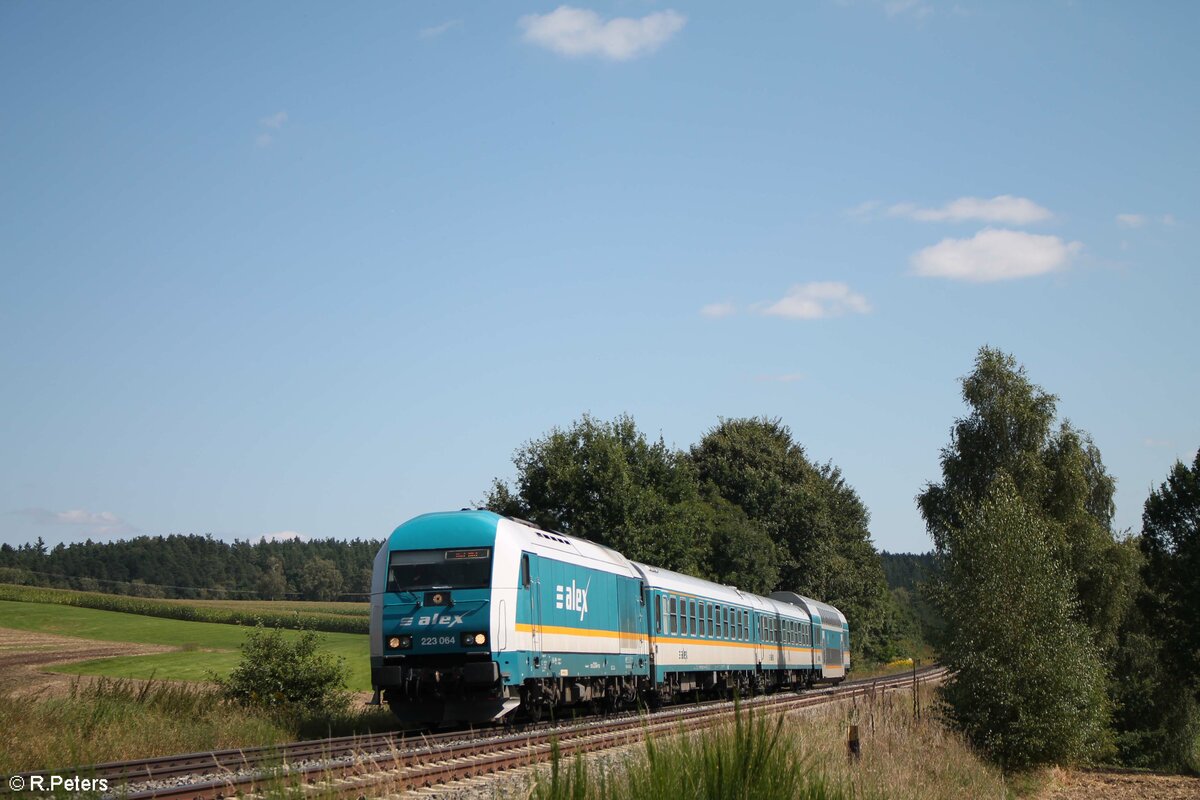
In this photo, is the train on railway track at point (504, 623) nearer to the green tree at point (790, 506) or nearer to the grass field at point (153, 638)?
the grass field at point (153, 638)

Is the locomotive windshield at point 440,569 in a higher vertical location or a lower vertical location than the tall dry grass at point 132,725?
higher

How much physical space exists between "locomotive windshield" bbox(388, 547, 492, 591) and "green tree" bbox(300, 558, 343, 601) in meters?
126

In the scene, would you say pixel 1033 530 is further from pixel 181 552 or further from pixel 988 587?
pixel 181 552

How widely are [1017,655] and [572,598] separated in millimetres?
13865

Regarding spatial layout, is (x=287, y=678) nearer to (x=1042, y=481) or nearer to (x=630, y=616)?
(x=630, y=616)

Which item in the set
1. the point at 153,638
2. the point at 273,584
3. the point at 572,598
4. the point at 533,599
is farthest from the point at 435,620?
the point at 273,584

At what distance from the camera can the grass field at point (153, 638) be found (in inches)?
1870

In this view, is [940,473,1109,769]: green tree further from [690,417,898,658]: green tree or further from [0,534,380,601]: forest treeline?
[0,534,380,601]: forest treeline

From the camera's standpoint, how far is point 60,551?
160m

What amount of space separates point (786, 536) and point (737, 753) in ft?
226

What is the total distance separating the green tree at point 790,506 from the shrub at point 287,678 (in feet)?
165

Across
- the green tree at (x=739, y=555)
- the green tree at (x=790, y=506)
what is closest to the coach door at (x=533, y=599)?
the green tree at (x=739, y=555)

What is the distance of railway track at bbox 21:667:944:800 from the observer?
9766 mm

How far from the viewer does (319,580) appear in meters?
151
